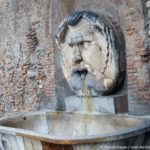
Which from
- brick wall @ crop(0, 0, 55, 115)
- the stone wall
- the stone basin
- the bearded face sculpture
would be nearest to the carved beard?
the bearded face sculpture

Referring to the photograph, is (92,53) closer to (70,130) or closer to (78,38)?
(78,38)

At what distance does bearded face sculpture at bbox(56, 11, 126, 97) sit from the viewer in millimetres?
3889

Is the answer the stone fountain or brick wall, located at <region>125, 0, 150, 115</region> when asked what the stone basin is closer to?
the stone fountain

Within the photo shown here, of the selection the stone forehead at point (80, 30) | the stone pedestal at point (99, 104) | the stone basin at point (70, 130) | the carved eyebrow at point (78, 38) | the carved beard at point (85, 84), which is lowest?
the stone basin at point (70, 130)

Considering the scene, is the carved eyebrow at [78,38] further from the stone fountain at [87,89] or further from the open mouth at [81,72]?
the open mouth at [81,72]

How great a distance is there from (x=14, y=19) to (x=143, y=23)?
3019 millimetres

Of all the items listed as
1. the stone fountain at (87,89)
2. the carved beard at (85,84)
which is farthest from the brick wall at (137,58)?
the carved beard at (85,84)

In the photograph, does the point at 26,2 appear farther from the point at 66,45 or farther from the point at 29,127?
the point at 29,127

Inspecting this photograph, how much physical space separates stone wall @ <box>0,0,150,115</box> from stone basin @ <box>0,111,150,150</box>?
12.8 inches

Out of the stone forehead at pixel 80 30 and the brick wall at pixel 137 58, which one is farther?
the stone forehead at pixel 80 30

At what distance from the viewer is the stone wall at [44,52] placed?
143 inches

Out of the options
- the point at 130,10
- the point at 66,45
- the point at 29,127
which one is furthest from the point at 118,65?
the point at 29,127

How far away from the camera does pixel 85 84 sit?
421 centimetres

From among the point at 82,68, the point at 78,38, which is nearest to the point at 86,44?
the point at 78,38
